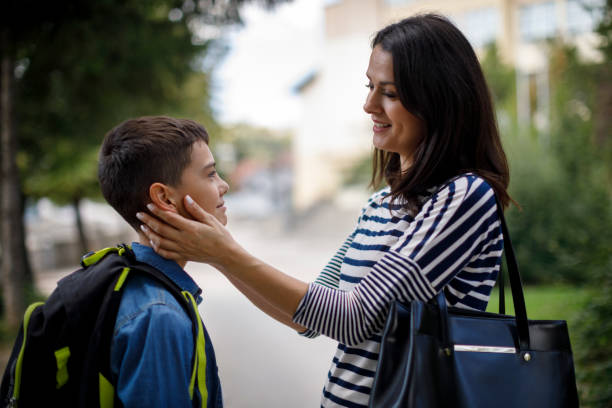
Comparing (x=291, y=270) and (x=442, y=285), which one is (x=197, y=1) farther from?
(x=291, y=270)

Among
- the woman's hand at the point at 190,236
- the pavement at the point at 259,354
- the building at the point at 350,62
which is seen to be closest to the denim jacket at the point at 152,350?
the woman's hand at the point at 190,236

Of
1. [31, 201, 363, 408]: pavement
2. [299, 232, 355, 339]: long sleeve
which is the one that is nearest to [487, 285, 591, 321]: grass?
[31, 201, 363, 408]: pavement

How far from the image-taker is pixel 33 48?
7.92m

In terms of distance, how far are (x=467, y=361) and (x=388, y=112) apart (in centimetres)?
75

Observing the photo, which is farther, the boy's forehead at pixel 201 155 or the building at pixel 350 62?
the building at pixel 350 62

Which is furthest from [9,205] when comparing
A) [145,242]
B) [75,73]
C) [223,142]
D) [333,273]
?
[223,142]

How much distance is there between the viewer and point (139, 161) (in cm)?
170

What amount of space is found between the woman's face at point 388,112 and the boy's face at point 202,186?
530mm

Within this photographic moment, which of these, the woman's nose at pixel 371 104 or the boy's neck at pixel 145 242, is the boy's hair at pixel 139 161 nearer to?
the boy's neck at pixel 145 242

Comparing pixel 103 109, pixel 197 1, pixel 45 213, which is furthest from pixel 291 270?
pixel 45 213

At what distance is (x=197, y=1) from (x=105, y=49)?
1.40 metres

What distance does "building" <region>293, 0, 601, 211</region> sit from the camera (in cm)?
3378

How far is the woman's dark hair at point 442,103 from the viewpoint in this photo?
5.26 feet

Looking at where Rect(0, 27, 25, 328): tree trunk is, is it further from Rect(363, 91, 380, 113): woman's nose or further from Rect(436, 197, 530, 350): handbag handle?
Rect(436, 197, 530, 350): handbag handle
